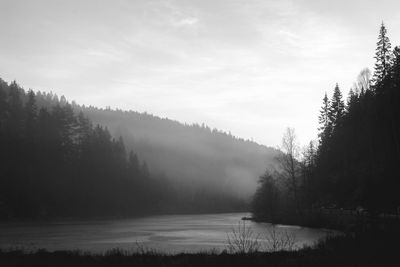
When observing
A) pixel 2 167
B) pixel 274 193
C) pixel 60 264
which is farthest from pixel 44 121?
pixel 60 264

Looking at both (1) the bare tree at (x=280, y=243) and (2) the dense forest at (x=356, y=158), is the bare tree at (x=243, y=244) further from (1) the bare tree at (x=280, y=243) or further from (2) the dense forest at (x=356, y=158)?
(2) the dense forest at (x=356, y=158)

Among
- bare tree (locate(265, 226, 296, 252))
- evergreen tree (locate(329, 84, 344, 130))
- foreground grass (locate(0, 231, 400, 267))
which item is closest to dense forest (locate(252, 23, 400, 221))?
evergreen tree (locate(329, 84, 344, 130))

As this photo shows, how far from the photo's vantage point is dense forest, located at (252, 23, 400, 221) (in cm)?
5056

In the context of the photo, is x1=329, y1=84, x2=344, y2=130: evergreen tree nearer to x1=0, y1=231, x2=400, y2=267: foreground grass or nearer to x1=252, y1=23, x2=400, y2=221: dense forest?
x1=252, y1=23, x2=400, y2=221: dense forest

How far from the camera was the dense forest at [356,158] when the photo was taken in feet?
166

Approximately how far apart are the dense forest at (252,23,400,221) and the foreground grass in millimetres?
24921

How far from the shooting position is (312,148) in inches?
3750

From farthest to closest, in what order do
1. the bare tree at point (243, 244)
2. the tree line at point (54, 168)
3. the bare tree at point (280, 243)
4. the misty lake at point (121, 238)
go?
the tree line at point (54, 168) < the misty lake at point (121, 238) < the bare tree at point (280, 243) < the bare tree at point (243, 244)

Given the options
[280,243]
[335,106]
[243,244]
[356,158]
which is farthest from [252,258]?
[335,106]

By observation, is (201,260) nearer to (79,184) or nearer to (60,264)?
(60,264)

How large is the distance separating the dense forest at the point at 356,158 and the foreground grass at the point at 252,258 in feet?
81.8

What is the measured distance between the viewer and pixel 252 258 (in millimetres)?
23484

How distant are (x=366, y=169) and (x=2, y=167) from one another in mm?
59238

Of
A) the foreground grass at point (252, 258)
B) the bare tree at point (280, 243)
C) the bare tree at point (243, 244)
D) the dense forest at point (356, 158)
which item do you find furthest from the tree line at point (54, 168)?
the foreground grass at point (252, 258)
